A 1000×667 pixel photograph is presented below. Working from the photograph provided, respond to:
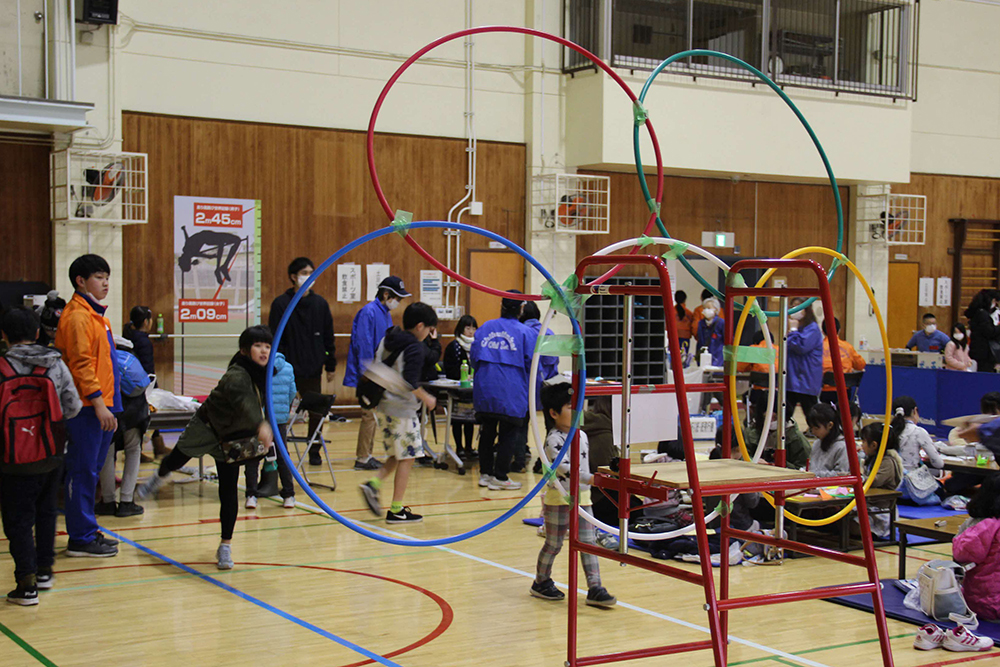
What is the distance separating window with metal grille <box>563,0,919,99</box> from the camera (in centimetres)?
1531

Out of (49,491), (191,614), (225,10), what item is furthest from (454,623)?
(225,10)

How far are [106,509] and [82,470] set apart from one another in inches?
75.0

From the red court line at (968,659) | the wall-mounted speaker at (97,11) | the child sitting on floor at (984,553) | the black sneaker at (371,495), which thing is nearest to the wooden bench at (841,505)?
the child sitting on floor at (984,553)

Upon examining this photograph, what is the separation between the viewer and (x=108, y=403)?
690 centimetres

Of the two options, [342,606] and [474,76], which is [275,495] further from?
[474,76]

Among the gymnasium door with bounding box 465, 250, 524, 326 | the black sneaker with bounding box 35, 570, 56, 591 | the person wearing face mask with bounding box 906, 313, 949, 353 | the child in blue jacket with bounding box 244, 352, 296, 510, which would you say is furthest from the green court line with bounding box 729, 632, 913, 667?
the person wearing face mask with bounding box 906, 313, 949, 353

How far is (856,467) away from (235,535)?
495 cm

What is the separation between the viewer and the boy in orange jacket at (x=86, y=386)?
21.6 ft

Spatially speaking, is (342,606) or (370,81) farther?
(370,81)

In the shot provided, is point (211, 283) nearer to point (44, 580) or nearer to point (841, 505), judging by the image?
point (44, 580)

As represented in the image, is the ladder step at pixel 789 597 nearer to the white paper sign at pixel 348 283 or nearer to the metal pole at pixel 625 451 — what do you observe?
the metal pole at pixel 625 451

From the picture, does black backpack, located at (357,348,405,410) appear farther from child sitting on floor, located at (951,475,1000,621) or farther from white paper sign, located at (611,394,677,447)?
child sitting on floor, located at (951,475,1000,621)

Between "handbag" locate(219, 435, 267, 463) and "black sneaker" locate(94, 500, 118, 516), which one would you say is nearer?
"handbag" locate(219, 435, 267, 463)

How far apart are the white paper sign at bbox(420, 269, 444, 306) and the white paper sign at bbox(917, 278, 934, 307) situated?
30.1ft
